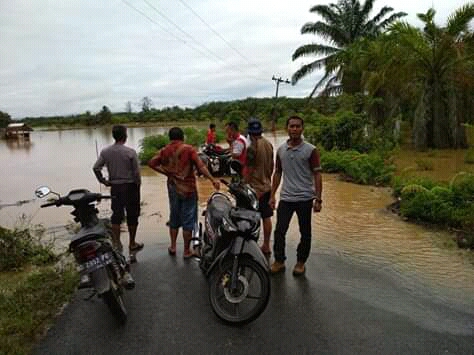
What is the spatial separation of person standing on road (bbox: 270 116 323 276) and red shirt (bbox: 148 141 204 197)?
106 centimetres

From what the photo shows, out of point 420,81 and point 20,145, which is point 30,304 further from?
point 20,145

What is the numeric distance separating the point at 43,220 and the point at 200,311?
560 cm

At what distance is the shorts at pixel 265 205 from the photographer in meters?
5.04

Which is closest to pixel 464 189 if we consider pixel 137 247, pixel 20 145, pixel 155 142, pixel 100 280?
pixel 137 247

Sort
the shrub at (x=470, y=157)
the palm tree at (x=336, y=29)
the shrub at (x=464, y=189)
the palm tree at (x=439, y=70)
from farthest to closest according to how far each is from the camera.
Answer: the palm tree at (x=336, y=29)
the palm tree at (x=439, y=70)
the shrub at (x=470, y=157)
the shrub at (x=464, y=189)

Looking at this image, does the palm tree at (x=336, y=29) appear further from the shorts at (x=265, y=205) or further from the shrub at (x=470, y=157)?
the shorts at (x=265, y=205)

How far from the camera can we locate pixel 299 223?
4520 mm

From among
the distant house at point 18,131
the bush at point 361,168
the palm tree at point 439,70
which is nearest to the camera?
the bush at point 361,168

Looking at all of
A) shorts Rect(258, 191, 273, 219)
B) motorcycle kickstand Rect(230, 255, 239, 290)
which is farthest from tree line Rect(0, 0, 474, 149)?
motorcycle kickstand Rect(230, 255, 239, 290)

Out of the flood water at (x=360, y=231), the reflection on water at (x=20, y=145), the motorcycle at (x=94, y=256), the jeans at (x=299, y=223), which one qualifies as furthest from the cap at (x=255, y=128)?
the reflection on water at (x=20, y=145)

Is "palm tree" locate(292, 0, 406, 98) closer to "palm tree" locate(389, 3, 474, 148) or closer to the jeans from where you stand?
"palm tree" locate(389, 3, 474, 148)

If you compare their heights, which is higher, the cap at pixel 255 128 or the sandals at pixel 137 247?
the cap at pixel 255 128

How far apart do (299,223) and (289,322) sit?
1255 mm

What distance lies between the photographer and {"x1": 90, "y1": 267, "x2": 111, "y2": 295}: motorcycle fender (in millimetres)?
3309
